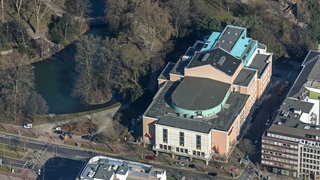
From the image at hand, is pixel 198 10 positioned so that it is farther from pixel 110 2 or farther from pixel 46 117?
pixel 46 117

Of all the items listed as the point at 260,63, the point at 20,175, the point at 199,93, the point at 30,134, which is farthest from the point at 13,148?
the point at 260,63

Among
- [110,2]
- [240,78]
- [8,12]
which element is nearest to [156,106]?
[240,78]

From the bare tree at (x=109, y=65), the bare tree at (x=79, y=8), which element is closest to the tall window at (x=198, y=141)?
the bare tree at (x=109, y=65)

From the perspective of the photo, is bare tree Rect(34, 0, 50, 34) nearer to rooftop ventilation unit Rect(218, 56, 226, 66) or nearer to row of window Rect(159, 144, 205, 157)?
rooftop ventilation unit Rect(218, 56, 226, 66)

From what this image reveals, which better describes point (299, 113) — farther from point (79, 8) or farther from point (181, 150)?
point (79, 8)

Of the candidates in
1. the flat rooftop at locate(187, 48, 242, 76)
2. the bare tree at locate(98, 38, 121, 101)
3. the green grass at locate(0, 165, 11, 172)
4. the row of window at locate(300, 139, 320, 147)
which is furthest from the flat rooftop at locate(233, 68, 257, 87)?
the green grass at locate(0, 165, 11, 172)

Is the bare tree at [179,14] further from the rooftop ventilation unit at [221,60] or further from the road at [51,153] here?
the road at [51,153]

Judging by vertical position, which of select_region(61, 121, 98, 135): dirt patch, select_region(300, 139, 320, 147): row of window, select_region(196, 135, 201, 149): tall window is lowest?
select_region(61, 121, 98, 135): dirt patch
